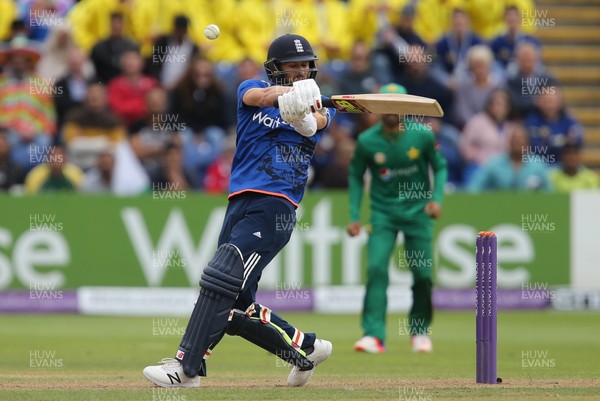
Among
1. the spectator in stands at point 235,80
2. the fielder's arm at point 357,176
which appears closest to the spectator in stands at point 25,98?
the spectator in stands at point 235,80

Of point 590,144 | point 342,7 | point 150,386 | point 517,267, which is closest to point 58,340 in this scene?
point 150,386

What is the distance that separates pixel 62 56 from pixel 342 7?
4299mm

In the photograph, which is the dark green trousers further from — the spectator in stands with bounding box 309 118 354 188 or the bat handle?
the spectator in stands with bounding box 309 118 354 188

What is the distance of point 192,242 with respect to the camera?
16734 mm

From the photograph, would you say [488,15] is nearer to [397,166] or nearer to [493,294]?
[397,166]

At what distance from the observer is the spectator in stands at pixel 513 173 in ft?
57.4

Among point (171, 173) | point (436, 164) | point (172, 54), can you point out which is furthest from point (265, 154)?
point (172, 54)

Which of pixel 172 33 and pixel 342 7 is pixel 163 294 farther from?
pixel 342 7

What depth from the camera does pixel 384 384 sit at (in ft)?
27.8

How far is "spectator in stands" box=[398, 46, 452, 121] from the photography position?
18750mm

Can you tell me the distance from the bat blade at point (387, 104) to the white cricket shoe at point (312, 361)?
1.69m

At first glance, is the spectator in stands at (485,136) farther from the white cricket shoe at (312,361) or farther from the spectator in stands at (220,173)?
the white cricket shoe at (312,361)

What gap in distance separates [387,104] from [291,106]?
626 millimetres

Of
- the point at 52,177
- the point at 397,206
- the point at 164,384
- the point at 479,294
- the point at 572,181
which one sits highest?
the point at 572,181
